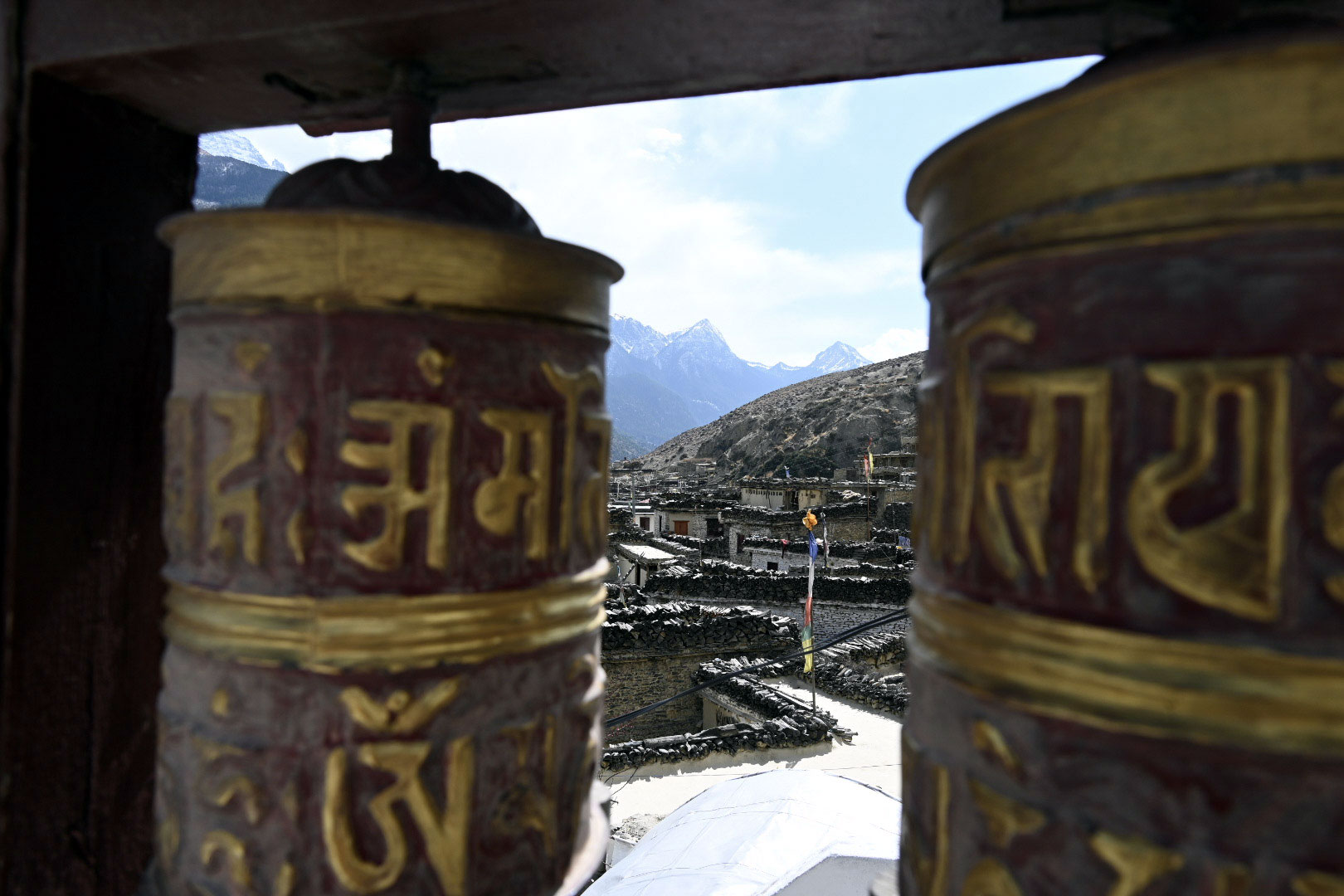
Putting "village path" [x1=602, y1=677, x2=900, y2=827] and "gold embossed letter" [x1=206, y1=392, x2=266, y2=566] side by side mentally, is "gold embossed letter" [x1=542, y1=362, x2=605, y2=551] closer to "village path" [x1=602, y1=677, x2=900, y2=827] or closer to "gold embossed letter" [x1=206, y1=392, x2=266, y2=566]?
"gold embossed letter" [x1=206, y1=392, x2=266, y2=566]

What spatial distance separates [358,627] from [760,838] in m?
2.50

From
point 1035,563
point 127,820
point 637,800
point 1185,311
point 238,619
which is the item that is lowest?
point 637,800

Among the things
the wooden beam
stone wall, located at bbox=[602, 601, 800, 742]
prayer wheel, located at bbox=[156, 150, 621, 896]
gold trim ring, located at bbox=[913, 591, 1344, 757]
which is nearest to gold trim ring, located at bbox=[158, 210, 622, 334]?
prayer wheel, located at bbox=[156, 150, 621, 896]

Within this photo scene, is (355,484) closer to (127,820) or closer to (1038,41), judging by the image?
(127,820)

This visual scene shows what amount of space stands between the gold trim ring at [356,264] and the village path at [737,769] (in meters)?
8.72

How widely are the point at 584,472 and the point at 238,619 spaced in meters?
0.51

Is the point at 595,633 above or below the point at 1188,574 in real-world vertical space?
below

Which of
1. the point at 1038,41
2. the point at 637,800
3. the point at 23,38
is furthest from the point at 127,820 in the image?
the point at 637,800

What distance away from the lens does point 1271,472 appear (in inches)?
26.5

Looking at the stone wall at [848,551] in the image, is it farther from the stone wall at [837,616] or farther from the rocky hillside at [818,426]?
the rocky hillside at [818,426]

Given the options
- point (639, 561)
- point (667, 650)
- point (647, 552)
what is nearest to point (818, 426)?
point (647, 552)

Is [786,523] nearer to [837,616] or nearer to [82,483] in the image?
[837,616]

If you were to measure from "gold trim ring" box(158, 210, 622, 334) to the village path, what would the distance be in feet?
28.6

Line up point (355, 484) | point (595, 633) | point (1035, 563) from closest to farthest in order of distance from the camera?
point (1035, 563), point (355, 484), point (595, 633)
